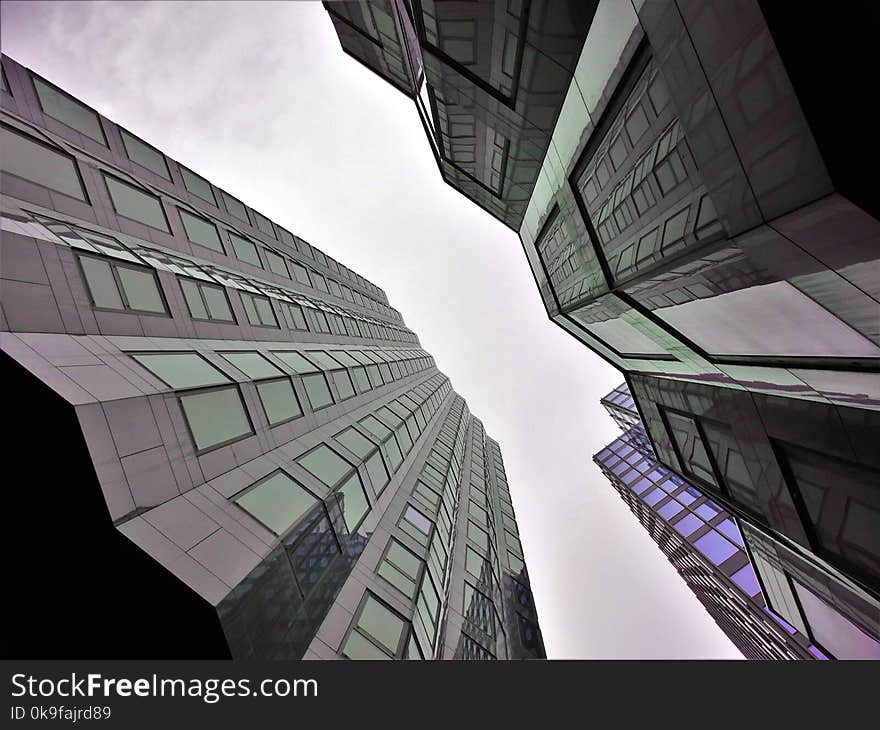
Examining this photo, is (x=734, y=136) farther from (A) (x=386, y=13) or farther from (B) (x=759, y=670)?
(A) (x=386, y=13)

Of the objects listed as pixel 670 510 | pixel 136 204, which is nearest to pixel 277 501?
pixel 136 204

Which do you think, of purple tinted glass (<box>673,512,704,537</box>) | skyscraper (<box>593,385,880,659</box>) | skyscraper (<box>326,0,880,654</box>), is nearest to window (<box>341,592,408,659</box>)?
skyscraper (<box>326,0,880,654</box>)

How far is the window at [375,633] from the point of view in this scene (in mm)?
13383

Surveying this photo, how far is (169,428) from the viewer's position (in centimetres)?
980

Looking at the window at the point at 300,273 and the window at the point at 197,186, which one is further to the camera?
the window at the point at 300,273

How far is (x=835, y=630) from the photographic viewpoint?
1549 cm

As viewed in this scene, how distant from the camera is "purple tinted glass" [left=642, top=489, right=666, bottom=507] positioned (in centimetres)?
3833

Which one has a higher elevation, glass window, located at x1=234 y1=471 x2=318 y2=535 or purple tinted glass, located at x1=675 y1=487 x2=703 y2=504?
glass window, located at x1=234 y1=471 x2=318 y2=535

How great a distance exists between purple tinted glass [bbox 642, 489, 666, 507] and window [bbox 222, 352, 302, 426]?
3431 cm

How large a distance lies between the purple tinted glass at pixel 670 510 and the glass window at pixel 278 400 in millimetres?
32352

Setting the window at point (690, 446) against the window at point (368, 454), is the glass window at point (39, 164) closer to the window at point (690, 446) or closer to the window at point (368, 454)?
the window at point (368, 454)

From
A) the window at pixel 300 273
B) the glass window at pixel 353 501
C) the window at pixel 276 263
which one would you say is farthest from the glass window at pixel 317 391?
the window at pixel 300 273

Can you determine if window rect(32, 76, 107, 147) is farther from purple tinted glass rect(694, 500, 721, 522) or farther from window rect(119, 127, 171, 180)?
purple tinted glass rect(694, 500, 721, 522)

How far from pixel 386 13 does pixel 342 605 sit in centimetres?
3448
